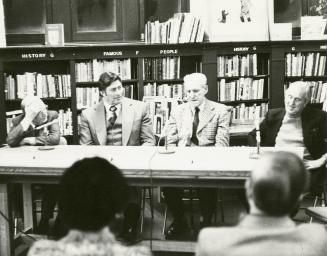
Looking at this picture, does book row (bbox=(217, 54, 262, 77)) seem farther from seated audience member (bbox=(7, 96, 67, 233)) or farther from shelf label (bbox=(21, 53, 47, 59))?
seated audience member (bbox=(7, 96, 67, 233))

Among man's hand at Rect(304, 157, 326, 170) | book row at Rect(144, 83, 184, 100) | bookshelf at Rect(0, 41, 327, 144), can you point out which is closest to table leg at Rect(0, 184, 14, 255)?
bookshelf at Rect(0, 41, 327, 144)

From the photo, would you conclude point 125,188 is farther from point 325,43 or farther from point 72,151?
point 325,43

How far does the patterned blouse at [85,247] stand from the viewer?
1.68 metres

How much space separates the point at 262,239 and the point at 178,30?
14.4 feet

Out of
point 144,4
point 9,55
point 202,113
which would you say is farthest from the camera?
point 144,4

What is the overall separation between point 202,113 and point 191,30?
158cm

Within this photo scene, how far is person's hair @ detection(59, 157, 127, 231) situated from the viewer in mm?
1676

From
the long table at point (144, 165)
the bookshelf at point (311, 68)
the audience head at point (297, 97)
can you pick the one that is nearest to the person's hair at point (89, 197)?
the long table at point (144, 165)

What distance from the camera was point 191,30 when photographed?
5867mm

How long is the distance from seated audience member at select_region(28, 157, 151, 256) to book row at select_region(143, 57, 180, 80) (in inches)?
169

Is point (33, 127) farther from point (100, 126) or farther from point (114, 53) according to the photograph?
point (114, 53)

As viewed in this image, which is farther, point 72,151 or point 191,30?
point 191,30

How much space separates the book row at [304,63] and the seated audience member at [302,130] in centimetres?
173

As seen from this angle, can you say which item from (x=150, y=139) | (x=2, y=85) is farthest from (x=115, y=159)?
(x=2, y=85)
